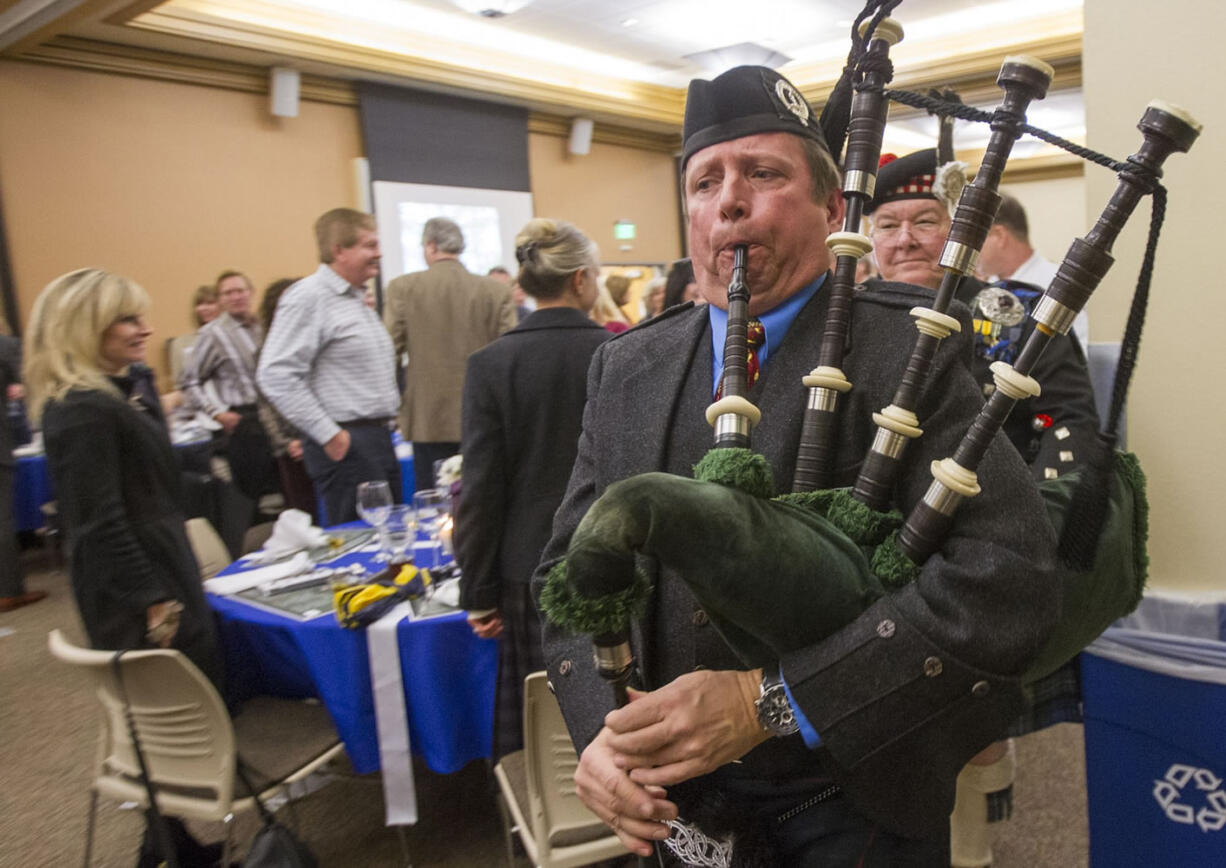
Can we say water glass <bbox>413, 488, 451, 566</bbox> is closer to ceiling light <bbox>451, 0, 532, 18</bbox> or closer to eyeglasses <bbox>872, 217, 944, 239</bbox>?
eyeglasses <bbox>872, 217, 944, 239</bbox>

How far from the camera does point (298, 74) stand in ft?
21.6

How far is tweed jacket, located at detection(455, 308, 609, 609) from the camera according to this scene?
2.17 metres

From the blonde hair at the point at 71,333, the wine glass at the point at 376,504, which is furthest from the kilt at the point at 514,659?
the blonde hair at the point at 71,333

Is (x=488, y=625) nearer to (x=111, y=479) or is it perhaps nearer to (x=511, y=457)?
(x=511, y=457)

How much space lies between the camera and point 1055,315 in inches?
30.7

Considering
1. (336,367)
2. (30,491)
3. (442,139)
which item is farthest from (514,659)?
(442,139)

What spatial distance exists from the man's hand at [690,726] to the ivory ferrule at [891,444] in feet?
0.86

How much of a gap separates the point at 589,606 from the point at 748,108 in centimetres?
63

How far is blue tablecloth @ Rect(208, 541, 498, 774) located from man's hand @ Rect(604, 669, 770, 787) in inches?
53.9

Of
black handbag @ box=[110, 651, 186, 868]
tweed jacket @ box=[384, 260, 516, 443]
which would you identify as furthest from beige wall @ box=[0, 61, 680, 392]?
black handbag @ box=[110, 651, 186, 868]

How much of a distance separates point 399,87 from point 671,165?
3.75 m

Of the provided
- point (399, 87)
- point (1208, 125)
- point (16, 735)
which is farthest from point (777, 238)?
point (399, 87)

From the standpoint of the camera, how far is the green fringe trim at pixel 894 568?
0.83 meters

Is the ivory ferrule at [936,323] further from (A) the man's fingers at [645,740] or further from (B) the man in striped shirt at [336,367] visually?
(B) the man in striped shirt at [336,367]
